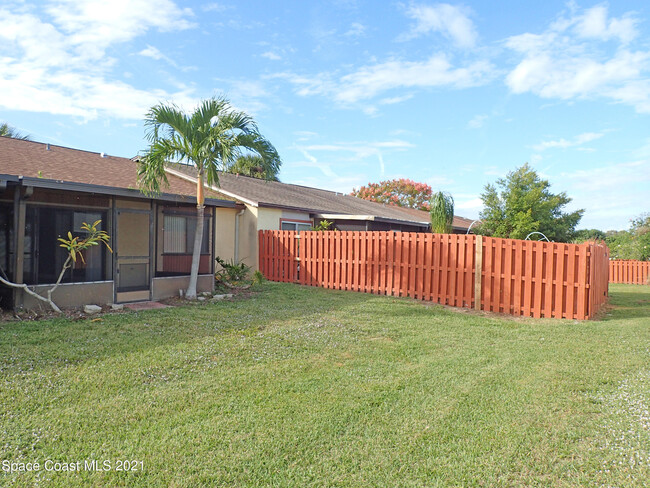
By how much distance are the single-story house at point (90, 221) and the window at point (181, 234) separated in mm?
25

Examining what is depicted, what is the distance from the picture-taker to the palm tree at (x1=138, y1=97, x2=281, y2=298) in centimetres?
930

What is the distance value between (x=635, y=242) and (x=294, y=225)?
2068 cm

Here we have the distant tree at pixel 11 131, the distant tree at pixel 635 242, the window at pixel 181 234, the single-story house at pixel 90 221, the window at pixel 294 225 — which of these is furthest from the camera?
the distant tree at pixel 635 242

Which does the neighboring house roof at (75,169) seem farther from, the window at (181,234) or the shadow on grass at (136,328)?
the shadow on grass at (136,328)

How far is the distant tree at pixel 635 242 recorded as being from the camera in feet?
74.7

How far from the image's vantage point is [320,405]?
3.91 meters

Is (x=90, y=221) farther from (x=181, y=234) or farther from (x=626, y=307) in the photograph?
(x=626, y=307)

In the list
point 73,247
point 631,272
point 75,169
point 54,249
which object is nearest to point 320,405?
point 73,247

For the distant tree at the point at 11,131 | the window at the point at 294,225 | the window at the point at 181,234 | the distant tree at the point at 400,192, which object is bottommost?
the window at the point at 181,234

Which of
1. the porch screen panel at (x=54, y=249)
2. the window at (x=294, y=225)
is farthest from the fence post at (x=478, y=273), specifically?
the porch screen panel at (x=54, y=249)

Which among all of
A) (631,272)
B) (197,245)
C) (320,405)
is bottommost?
(320,405)

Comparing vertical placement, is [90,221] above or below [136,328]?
above

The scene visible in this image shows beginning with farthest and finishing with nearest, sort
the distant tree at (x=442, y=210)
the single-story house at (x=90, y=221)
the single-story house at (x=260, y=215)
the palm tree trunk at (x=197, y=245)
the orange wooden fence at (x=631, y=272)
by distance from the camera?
the orange wooden fence at (x=631, y=272) → the distant tree at (x=442, y=210) → the single-story house at (x=260, y=215) → the palm tree trunk at (x=197, y=245) → the single-story house at (x=90, y=221)

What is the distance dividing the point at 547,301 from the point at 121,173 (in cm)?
1198
